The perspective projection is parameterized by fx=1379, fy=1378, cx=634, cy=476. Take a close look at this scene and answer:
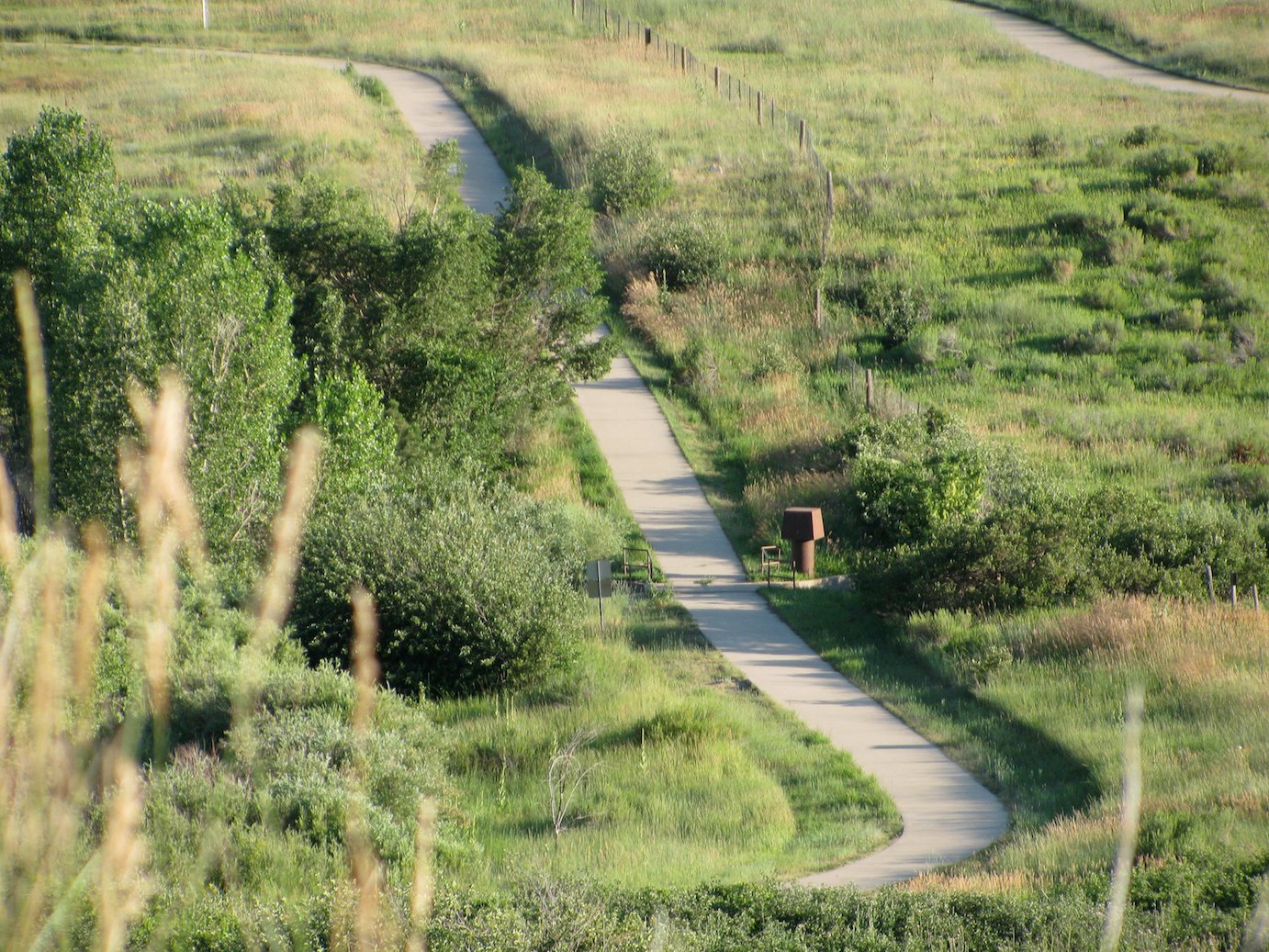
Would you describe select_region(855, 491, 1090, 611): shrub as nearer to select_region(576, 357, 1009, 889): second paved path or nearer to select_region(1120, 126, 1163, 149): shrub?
select_region(576, 357, 1009, 889): second paved path

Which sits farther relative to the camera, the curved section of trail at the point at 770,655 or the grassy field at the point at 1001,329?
the grassy field at the point at 1001,329

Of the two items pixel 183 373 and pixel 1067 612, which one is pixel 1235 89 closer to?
pixel 1067 612

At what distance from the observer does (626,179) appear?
38.7 m

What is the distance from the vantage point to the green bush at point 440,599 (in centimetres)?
1706

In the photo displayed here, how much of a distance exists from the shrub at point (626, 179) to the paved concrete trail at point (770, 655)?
872 cm

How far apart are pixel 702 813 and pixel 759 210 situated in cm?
2713

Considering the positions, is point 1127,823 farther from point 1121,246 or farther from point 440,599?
point 1121,246

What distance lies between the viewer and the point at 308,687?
15203mm

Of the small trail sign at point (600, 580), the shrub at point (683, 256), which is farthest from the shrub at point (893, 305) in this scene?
the small trail sign at point (600, 580)

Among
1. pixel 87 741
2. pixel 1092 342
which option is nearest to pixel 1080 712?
pixel 87 741

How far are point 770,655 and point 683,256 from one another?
1745 cm

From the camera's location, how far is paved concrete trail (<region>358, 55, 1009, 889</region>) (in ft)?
39.9

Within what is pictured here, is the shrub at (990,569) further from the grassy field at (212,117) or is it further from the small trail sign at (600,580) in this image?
the grassy field at (212,117)

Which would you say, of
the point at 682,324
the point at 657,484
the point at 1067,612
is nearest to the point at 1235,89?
the point at 682,324
